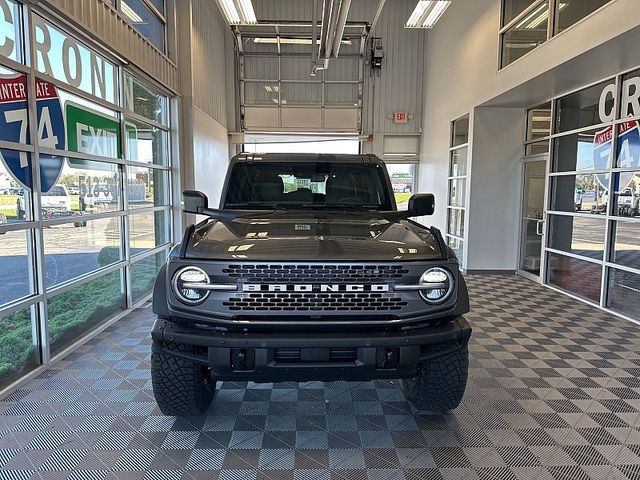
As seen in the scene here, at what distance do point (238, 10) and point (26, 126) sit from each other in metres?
4.37

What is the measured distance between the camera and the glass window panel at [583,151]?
5.27 metres

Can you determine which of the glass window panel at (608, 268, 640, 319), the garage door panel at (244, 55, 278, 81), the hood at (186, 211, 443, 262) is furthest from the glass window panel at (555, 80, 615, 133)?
the garage door panel at (244, 55, 278, 81)

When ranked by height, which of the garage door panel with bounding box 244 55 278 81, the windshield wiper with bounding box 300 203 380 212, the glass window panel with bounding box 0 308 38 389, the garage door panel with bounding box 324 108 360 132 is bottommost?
the glass window panel with bounding box 0 308 38 389

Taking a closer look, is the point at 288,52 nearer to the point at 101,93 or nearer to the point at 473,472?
the point at 101,93

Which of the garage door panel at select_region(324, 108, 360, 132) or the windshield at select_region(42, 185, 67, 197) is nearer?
the windshield at select_region(42, 185, 67, 197)

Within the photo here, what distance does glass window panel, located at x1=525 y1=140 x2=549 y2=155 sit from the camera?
22.1 ft

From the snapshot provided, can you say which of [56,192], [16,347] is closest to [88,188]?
[56,192]

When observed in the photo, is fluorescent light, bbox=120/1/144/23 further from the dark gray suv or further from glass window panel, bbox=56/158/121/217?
the dark gray suv

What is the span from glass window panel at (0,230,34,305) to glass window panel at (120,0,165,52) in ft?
10.3

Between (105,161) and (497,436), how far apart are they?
4386 mm

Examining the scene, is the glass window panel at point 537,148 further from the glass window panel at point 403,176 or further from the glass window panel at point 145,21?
the glass window panel at point 145,21

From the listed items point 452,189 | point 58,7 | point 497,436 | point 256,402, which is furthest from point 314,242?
point 452,189

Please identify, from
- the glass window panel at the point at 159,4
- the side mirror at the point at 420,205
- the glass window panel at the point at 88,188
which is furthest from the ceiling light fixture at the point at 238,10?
the side mirror at the point at 420,205

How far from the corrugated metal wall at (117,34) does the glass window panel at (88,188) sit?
125 centimetres
